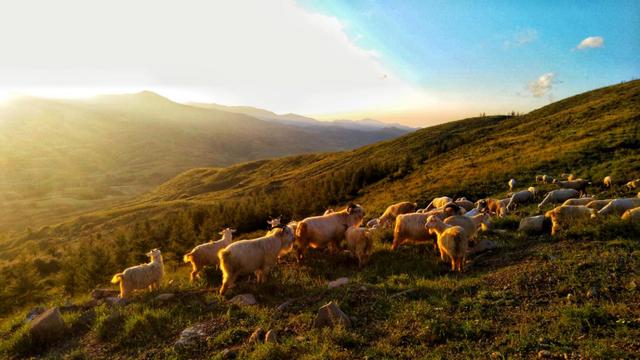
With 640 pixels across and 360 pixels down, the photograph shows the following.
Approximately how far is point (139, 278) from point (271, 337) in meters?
7.29

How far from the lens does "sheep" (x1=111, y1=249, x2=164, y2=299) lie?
41.4ft

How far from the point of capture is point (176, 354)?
305 inches

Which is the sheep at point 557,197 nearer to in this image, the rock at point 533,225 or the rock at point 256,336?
the rock at point 533,225

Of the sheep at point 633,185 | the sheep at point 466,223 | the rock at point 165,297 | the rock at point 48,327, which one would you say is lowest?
the rock at point 48,327

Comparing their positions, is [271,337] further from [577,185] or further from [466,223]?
[577,185]

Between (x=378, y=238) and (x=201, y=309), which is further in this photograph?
(x=378, y=238)

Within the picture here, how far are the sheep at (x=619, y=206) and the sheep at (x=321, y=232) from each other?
9029 millimetres

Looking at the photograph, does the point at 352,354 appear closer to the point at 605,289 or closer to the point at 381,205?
the point at 605,289

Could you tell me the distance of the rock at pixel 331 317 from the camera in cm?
794

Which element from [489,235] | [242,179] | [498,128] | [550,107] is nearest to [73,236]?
[242,179]

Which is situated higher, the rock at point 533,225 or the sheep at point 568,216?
the sheep at point 568,216

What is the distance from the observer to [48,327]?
973cm

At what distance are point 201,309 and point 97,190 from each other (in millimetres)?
190285

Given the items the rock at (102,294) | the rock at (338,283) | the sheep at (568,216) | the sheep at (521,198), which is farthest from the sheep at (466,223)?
the rock at (102,294)
